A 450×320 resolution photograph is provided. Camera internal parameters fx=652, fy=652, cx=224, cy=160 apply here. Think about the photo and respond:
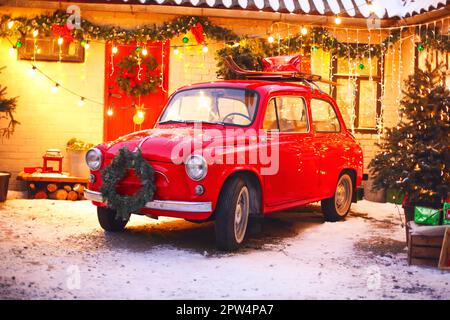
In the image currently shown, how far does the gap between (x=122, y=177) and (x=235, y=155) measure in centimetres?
126

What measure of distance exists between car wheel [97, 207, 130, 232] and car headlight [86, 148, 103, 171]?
0.63 meters

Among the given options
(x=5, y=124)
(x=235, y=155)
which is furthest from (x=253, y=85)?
(x=5, y=124)

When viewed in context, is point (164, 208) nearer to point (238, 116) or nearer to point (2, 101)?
point (238, 116)

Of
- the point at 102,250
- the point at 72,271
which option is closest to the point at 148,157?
the point at 102,250

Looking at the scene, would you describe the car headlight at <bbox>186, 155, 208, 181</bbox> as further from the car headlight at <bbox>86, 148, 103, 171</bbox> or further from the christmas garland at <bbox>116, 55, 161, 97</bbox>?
the christmas garland at <bbox>116, 55, 161, 97</bbox>

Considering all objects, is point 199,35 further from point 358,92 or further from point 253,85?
point 253,85

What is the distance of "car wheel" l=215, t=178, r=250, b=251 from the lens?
6906 millimetres

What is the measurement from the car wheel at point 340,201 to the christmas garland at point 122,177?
346cm

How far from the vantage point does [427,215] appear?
707cm

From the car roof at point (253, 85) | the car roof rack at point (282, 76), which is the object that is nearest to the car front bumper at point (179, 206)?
the car roof at point (253, 85)

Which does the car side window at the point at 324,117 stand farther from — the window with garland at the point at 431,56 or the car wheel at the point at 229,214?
the window with garland at the point at 431,56

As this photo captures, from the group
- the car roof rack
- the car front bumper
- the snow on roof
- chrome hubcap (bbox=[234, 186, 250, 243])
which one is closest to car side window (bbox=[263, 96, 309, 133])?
the car roof rack

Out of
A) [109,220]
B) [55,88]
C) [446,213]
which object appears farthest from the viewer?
[55,88]

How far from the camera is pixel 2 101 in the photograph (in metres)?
9.80
